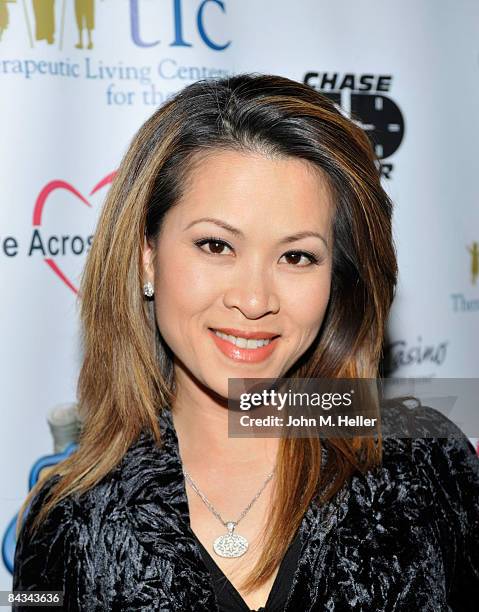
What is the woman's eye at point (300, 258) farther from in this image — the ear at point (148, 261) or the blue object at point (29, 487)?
the blue object at point (29, 487)

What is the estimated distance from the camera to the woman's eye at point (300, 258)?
1.60 metres

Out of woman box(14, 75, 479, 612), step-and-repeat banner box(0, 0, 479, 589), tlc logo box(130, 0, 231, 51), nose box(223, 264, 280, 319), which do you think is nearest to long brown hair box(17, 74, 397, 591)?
woman box(14, 75, 479, 612)

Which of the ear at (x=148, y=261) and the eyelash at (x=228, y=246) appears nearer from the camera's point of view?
the eyelash at (x=228, y=246)

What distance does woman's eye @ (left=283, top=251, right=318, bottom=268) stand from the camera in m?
1.60

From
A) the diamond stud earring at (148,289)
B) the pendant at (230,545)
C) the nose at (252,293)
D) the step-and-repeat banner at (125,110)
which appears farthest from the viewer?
the step-and-repeat banner at (125,110)

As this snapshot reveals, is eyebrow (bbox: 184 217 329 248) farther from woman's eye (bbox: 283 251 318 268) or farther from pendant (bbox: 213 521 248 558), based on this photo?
pendant (bbox: 213 521 248 558)

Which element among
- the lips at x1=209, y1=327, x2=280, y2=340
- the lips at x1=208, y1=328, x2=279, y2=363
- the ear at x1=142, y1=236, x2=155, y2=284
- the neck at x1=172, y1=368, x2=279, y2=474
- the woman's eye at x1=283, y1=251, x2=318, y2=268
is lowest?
the neck at x1=172, y1=368, x2=279, y2=474

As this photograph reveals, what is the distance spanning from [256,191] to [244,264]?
0.45 ft

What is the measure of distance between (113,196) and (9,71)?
596 millimetres

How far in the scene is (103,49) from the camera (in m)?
2.15

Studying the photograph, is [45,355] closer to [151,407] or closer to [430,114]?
[151,407]

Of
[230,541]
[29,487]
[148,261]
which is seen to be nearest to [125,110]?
[148,261]

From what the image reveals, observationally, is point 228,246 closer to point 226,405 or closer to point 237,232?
point 237,232

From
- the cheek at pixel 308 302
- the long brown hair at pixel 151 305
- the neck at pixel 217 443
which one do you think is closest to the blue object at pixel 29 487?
the long brown hair at pixel 151 305
